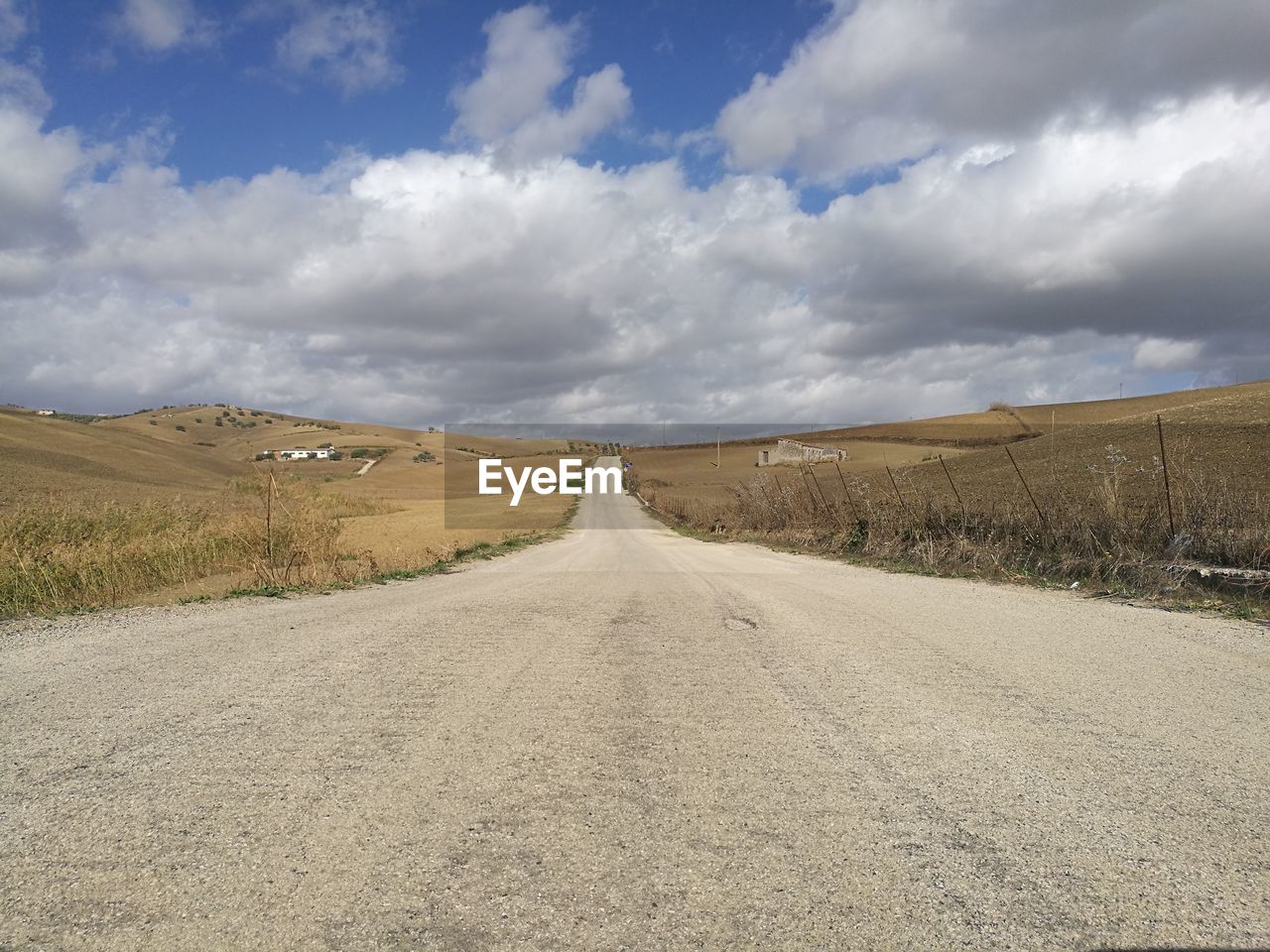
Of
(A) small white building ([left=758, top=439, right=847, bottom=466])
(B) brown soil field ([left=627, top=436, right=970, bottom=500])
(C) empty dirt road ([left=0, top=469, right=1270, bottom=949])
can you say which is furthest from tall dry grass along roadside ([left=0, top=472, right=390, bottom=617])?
(A) small white building ([left=758, top=439, right=847, bottom=466])

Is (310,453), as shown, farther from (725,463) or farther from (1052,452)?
(1052,452)

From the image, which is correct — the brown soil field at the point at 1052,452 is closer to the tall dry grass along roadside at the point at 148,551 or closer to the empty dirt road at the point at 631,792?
the empty dirt road at the point at 631,792

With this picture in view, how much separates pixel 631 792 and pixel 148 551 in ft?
45.4

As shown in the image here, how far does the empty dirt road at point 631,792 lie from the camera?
2.83 meters

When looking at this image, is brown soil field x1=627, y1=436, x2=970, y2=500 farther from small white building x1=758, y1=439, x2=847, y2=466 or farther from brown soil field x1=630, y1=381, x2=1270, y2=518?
small white building x1=758, y1=439, x2=847, y2=466

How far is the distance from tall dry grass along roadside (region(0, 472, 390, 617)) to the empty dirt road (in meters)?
4.28

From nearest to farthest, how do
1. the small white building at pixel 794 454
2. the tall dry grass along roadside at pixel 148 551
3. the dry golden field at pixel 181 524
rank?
the tall dry grass along roadside at pixel 148 551
the dry golden field at pixel 181 524
the small white building at pixel 794 454

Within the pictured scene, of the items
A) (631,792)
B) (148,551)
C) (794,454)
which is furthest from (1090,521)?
(794,454)

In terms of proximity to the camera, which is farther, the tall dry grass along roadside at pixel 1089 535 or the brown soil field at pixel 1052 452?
the brown soil field at pixel 1052 452

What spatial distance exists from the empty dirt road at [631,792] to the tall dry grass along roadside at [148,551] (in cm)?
428

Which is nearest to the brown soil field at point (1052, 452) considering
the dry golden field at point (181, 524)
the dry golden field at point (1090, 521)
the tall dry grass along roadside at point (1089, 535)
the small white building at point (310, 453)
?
the dry golden field at point (1090, 521)

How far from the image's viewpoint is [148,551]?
47.0 feet

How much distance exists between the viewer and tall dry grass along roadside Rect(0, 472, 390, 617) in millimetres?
10883

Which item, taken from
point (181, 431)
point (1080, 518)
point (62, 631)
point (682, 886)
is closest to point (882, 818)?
point (682, 886)
